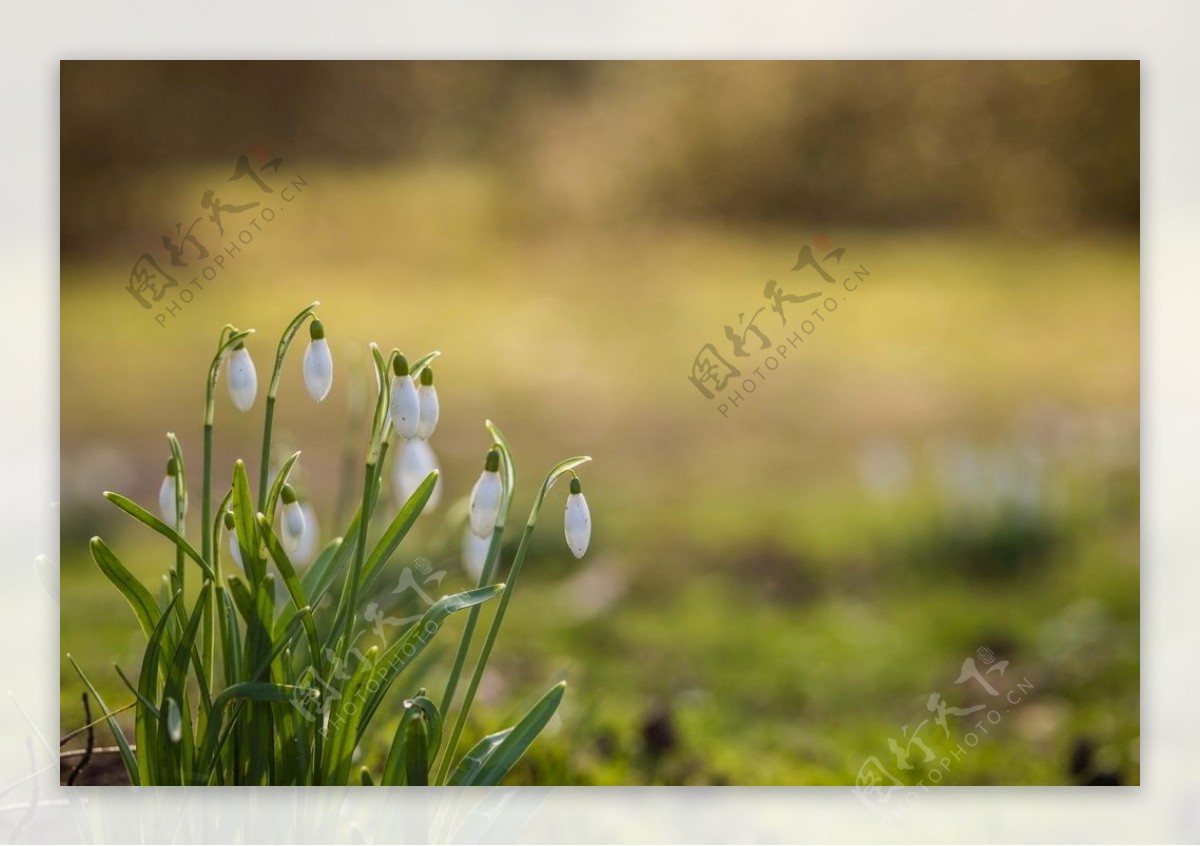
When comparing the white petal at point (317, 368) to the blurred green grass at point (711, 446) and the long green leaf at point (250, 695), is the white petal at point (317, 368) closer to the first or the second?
the blurred green grass at point (711, 446)

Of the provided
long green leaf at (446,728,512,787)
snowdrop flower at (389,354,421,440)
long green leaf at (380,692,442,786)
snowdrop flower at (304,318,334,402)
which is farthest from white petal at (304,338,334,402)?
long green leaf at (446,728,512,787)

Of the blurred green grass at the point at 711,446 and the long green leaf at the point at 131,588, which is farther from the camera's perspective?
the blurred green grass at the point at 711,446

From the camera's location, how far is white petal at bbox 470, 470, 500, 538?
1691 millimetres

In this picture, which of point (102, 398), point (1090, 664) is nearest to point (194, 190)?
point (102, 398)

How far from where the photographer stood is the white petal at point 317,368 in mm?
1718

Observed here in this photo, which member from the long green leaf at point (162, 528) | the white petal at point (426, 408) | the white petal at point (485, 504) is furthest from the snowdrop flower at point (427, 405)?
the long green leaf at point (162, 528)

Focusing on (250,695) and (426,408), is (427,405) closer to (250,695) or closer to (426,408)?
(426,408)

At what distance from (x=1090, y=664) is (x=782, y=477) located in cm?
57

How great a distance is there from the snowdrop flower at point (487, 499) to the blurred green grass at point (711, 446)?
255 millimetres

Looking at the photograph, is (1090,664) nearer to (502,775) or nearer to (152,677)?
(502,775)

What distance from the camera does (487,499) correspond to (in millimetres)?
1697

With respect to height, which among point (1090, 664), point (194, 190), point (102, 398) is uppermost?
point (194, 190)

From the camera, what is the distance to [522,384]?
6.52 feet

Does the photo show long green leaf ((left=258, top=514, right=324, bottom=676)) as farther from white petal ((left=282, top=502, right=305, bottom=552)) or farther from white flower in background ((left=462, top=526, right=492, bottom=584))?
Answer: white flower in background ((left=462, top=526, right=492, bottom=584))
